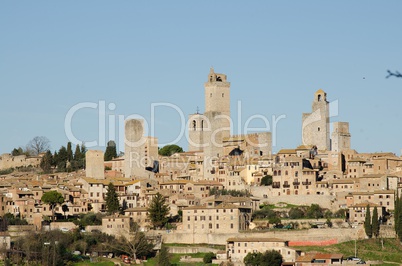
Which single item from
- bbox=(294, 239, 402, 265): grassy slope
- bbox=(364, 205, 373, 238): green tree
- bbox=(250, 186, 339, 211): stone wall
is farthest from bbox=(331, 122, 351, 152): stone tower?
bbox=(294, 239, 402, 265): grassy slope

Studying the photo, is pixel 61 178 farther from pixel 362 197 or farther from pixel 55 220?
pixel 362 197

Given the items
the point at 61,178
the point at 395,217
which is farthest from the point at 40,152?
the point at 395,217

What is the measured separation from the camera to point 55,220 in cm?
7275

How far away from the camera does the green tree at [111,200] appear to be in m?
72.7

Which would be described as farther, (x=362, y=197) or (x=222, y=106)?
(x=222, y=106)

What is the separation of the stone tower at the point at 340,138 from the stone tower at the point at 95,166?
1701 cm

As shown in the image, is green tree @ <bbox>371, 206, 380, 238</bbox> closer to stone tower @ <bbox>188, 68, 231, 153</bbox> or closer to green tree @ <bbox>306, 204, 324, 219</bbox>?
green tree @ <bbox>306, 204, 324, 219</bbox>

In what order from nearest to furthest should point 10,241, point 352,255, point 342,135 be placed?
point 352,255 < point 10,241 < point 342,135

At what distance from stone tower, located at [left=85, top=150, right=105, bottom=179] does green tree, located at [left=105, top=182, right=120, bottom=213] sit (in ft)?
31.5

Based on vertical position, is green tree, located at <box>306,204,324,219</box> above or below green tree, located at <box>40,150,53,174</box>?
below

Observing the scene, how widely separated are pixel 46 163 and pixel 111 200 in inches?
877

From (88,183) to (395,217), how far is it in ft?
74.4

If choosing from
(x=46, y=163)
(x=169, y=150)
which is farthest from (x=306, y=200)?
(x=46, y=163)

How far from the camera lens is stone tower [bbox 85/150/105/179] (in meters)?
83.6
